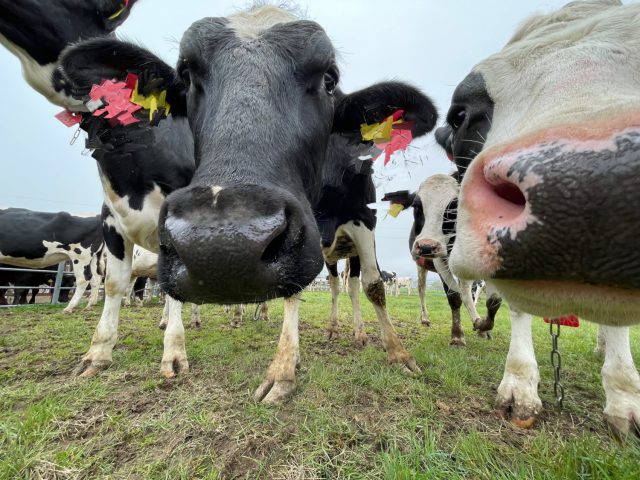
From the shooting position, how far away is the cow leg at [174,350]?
315cm

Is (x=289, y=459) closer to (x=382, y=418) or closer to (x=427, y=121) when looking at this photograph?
(x=382, y=418)

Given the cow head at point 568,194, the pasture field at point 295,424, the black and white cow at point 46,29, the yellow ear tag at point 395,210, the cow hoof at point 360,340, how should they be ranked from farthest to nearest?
the yellow ear tag at point 395,210 → the cow hoof at point 360,340 → the black and white cow at point 46,29 → the pasture field at point 295,424 → the cow head at point 568,194

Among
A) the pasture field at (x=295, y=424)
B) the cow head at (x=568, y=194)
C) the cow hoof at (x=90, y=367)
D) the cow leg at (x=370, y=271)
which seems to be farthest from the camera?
the cow leg at (x=370, y=271)

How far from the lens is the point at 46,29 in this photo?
345cm

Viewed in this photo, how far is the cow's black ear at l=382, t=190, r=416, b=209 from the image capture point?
5.79 meters

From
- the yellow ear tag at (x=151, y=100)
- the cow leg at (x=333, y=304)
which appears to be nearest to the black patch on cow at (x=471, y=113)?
the yellow ear tag at (x=151, y=100)

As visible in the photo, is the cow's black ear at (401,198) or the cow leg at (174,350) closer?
the cow leg at (174,350)

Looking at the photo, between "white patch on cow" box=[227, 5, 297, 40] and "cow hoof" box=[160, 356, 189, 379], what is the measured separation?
8.49ft

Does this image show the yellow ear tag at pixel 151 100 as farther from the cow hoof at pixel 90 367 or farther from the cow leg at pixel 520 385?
the cow leg at pixel 520 385

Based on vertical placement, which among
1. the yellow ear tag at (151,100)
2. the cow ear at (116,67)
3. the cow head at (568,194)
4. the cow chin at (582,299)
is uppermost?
the cow ear at (116,67)

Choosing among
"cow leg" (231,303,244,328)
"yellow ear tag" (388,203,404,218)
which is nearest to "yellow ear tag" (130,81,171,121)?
"yellow ear tag" (388,203,404,218)

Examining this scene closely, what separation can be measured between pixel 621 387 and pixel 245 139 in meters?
2.66

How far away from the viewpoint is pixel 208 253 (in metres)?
1.28

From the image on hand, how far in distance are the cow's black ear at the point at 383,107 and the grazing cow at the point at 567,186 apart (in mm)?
1487
